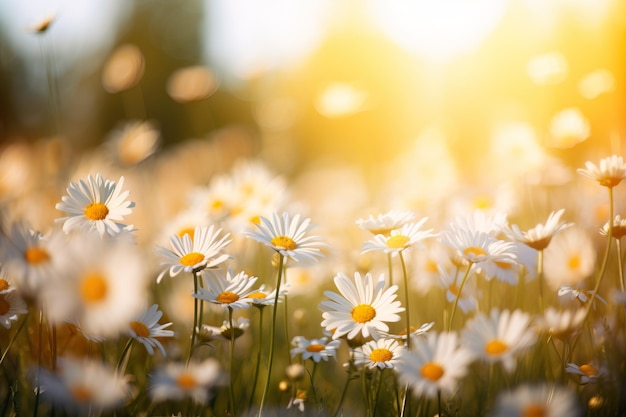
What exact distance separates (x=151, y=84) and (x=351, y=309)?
574 inches

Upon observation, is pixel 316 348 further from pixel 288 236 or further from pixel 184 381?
pixel 184 381

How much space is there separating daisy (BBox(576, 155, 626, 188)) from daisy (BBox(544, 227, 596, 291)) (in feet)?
0.74

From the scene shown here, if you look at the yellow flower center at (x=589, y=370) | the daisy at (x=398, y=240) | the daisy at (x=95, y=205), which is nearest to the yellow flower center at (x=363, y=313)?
the daisy at (x=398, y=240)

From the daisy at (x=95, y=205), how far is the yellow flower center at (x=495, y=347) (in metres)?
0.80

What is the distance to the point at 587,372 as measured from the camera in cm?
120

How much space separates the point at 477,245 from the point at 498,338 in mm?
302

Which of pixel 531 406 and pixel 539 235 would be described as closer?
pixel 531 406

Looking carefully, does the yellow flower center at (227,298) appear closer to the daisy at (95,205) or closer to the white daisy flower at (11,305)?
the daisy at (95,205)

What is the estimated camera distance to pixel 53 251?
41.9 inches

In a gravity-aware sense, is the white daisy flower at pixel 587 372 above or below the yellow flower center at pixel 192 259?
below

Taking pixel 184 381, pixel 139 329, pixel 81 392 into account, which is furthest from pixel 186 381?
pixel 139 329

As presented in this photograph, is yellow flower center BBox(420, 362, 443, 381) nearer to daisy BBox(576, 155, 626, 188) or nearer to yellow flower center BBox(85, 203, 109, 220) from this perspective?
daisy BBox(576, 155, 626, 188)

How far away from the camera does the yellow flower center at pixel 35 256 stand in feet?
3.62

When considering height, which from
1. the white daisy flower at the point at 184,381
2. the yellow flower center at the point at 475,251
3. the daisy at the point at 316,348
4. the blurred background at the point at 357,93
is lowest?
the white daisy flower at the point at 184,381
